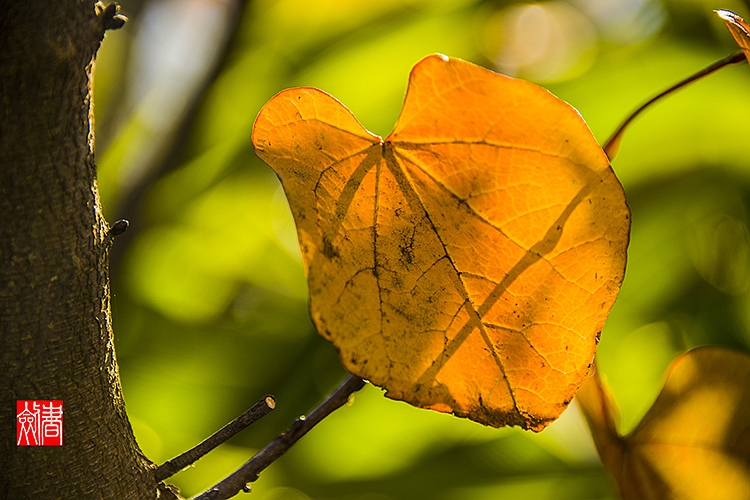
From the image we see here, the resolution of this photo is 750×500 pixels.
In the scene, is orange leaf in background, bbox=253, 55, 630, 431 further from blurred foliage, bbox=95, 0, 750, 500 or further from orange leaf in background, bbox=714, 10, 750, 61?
blurred foliage, bbox=95, 0, 750, 500

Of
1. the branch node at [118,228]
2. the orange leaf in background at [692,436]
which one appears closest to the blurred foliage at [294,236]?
the orange leaf in background at [692,436]

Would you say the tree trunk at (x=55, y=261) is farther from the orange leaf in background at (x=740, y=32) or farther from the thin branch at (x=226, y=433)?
the orange leaf in background at (x=740, y=32)

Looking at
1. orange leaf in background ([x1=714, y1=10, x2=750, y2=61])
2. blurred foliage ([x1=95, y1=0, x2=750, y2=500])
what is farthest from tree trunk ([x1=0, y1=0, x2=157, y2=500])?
blurred foliage ([x1=95, y1=0, x2=750, y2=500])

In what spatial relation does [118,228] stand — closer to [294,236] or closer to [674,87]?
[674,87]

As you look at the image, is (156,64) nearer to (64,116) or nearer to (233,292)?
(233,292)

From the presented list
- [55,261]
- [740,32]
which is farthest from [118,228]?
[740,32]
